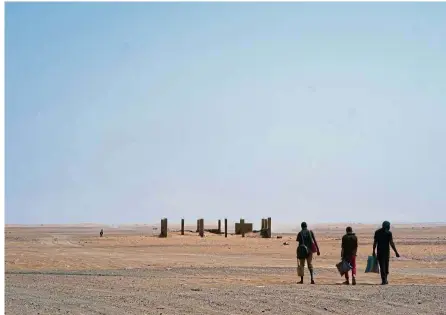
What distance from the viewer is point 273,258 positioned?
116 feet

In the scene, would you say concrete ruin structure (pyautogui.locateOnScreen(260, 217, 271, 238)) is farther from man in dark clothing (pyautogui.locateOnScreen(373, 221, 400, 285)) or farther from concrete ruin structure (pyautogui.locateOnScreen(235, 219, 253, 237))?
man in dark clothing (pyautogui.locateOnScreen(373, 221, 400, 285))

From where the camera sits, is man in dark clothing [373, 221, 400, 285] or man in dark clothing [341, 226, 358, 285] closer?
man in dark clothing [341, 226, 358, 285]

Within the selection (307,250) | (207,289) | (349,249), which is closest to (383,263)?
(349,249)

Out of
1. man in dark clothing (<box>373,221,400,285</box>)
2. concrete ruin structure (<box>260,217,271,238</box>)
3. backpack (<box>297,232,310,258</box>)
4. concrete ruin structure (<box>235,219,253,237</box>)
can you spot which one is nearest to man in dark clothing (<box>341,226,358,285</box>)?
man in dark clothing (<box>373,221,400,285</box>)

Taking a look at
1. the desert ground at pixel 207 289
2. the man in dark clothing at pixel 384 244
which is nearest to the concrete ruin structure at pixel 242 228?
the desert ground at pixel 207 289

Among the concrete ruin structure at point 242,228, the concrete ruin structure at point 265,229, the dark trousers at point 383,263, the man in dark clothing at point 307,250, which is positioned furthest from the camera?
the concrete ruin structure at point 242,228

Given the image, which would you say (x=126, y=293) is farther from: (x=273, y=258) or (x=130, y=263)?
(x=273, y=258)

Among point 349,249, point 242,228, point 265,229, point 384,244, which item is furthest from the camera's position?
point 242,228

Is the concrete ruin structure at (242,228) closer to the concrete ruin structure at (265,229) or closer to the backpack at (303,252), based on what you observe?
the concrete ruin structure at (265,229)

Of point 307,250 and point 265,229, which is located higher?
point 307,250

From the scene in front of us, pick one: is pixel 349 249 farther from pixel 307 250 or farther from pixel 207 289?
pixel 207 289

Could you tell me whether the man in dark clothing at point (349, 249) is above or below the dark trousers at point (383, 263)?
above

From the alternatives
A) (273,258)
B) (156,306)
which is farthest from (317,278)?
(273,258)

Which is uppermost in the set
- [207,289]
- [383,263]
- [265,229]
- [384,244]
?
[384,244]
